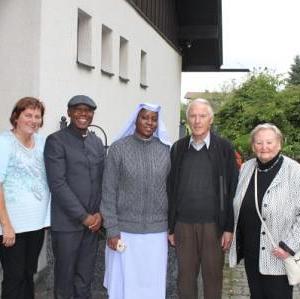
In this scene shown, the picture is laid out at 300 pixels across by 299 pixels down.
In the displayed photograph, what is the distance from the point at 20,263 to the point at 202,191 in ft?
4.68

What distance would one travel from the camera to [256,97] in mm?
21797

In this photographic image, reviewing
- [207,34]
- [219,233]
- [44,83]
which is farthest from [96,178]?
[207,34]

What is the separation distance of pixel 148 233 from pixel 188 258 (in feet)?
1.27

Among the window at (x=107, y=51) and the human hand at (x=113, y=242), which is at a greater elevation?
the window at (x=107, y=51)

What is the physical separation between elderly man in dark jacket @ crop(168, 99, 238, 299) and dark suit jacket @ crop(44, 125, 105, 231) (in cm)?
59

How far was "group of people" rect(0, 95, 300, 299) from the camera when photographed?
4191mm

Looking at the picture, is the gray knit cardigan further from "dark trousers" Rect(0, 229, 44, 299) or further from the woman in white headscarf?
"dark trousers" Rect(0, 229, 44, 299)

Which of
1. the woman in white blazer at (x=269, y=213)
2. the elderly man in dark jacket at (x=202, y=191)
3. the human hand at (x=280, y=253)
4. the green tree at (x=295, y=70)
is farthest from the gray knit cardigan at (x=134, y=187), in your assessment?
the green tree at (x=295, y=70)

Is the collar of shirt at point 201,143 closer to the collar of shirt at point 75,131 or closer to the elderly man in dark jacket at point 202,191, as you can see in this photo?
the elderly man in dark jacket at point 202,191

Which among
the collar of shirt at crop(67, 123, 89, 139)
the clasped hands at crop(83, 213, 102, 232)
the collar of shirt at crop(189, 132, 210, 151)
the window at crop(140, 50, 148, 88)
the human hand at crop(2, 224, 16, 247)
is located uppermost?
the window at crop(140, 50, 148, 88)

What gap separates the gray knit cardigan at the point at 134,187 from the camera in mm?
4367

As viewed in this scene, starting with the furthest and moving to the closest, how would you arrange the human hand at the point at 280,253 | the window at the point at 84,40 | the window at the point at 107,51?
the window at the point at 107,51, the window at the point at 84,40, the human hand at the point at 280,253

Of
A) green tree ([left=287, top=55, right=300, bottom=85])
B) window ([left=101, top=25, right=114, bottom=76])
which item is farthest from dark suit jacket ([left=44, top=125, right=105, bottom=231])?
green tree ([left=287, top=55, right=300, bottom=85])

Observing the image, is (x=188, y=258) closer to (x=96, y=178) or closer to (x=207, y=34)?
(x=96, y=178)
